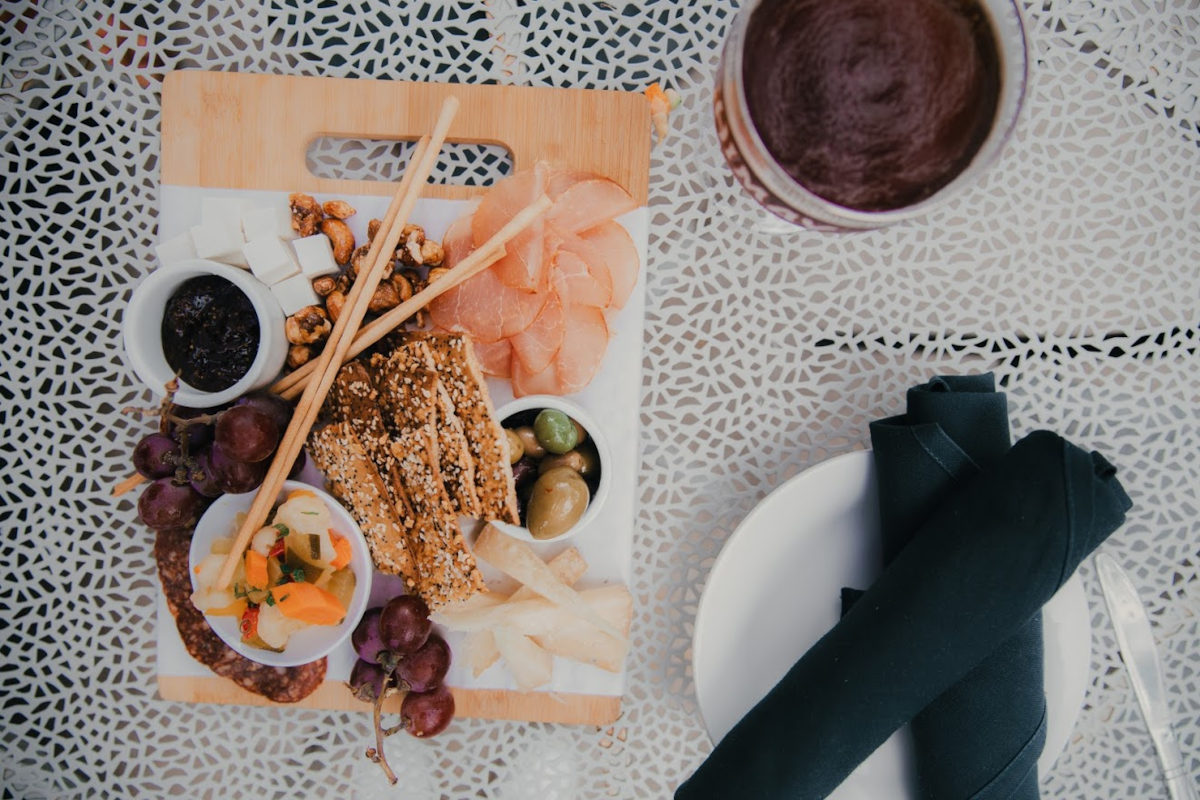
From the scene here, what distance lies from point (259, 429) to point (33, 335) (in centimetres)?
32

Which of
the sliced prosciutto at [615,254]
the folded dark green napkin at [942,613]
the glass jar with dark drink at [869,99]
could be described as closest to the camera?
the glass jar with dark drink at [869,99]

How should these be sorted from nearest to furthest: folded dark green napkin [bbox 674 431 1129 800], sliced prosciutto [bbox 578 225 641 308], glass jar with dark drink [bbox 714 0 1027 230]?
1. glass jar with dark drink [bbox 714 0 1027 230]
2. folded dark green napkin [bbox 674 431 1129 800]
3. sliced prosciutto [bbox 578 225 641 308]

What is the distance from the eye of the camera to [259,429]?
2.01 feet

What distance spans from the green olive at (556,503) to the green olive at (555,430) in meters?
0.02

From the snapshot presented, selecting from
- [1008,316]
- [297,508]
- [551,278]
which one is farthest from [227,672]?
[1008,316]

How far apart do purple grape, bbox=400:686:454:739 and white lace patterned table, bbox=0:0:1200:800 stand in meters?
0.08

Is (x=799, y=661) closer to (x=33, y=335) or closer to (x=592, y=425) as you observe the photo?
(x=592, y=425)

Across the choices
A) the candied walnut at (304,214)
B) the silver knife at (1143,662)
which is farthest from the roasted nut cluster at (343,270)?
the silver knife at (1143,662)

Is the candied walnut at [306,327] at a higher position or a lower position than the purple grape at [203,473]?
higher

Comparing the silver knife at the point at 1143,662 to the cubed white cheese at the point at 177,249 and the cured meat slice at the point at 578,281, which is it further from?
the cubed white cheese at the point at 177,249

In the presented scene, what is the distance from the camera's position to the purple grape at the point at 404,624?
66 cm

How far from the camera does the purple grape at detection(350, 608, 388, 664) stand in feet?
2.24

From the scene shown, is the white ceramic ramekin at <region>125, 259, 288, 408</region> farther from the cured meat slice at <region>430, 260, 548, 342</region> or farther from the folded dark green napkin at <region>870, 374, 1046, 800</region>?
the folded dark green napkin at <region>870, 374, 1046, 800</region>

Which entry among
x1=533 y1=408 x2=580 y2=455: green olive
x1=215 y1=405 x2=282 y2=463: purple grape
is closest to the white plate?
x1=533 y1=408 x2=580 y2=455: green olive
